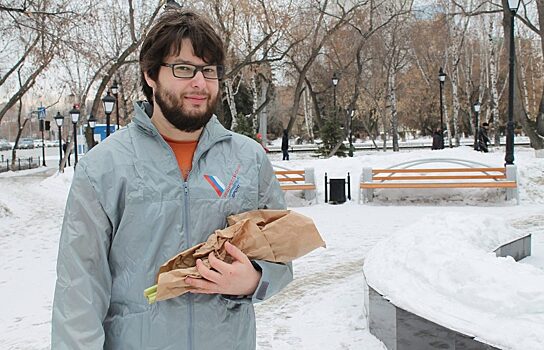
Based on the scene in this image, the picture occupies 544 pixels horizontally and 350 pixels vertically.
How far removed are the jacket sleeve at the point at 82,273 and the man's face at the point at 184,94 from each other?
0.35 metres

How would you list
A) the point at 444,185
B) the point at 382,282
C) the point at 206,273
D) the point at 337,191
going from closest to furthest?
the point at 206,273 → the point at 382,282 → the point at 444,185 → the point at 337,191

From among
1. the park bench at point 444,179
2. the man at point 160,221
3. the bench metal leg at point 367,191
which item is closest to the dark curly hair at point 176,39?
the man at point 160,221

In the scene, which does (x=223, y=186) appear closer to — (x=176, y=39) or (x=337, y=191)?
(x=176, y=39)

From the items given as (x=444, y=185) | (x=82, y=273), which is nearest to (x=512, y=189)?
(x=444, y=185)

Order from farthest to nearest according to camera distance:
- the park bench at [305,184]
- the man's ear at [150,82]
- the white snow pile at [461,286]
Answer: the park bench at [305,184] → the white snow pile at [461,286] → the man's ear at [150,82]

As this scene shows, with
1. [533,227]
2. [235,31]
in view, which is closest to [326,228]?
[533,227]

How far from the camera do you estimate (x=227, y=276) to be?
184cm

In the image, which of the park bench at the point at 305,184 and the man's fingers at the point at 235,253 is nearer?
the man's fingers at the point at 235,253

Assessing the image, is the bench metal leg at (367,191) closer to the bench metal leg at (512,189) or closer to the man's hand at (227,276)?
the bench metal leg at (512,189)

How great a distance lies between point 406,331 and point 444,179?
1049 centimetres

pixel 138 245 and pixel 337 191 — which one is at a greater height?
pixel 138 245

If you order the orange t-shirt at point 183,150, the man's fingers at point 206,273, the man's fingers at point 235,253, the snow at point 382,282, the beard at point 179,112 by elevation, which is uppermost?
the beard at point 179,112

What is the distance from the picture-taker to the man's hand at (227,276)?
182 cm

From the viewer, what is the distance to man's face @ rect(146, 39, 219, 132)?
198 centimetres
